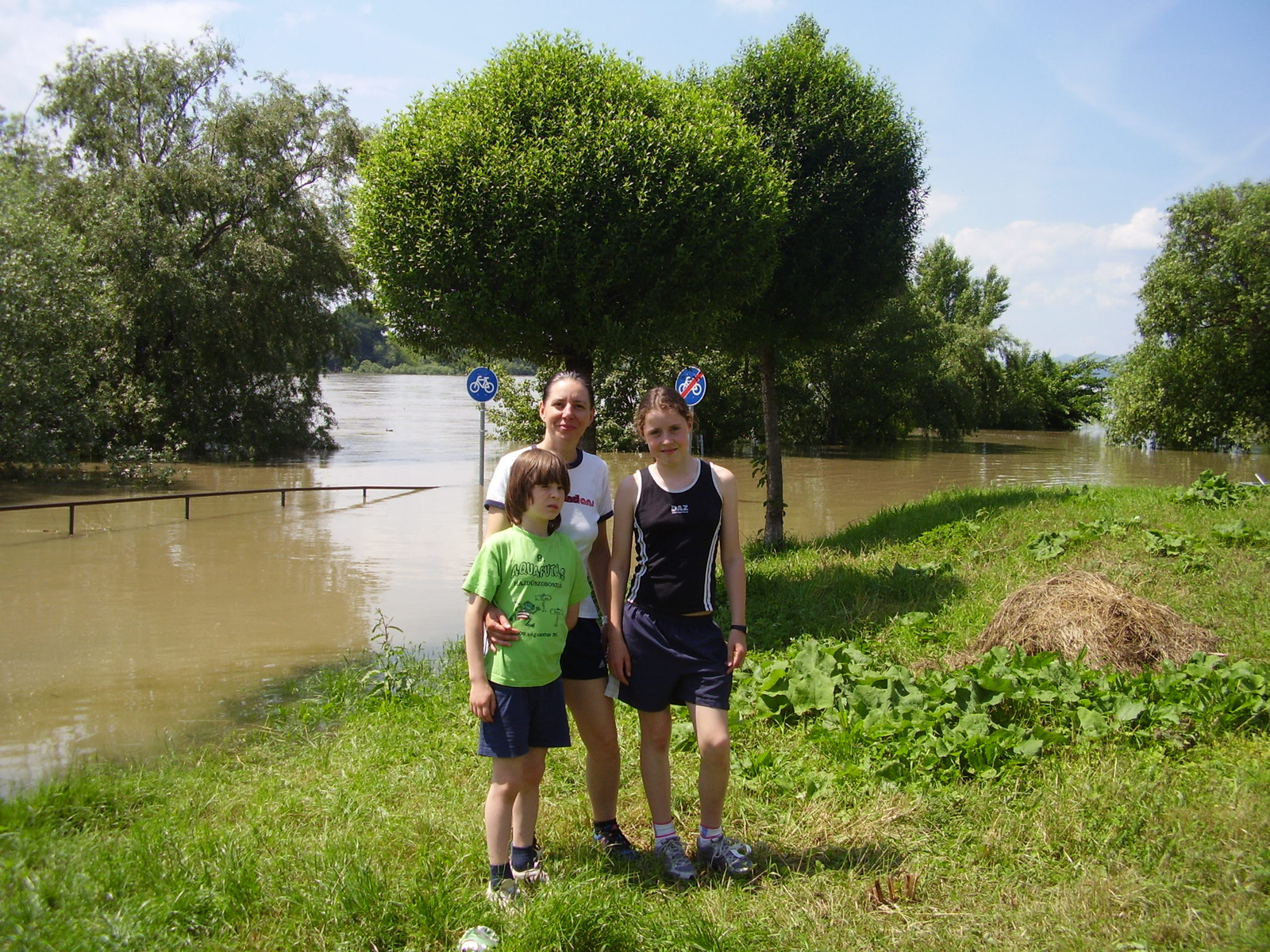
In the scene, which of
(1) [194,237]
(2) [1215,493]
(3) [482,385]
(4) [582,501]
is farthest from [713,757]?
(1) [194,237]

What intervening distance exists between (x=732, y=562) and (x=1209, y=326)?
3022 centimetres

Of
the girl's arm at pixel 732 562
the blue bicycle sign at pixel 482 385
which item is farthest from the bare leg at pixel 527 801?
the blue bicycle sign at pixel 482 385

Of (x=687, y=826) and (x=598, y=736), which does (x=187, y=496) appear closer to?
(x=687, y=826)

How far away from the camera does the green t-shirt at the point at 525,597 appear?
138 inches

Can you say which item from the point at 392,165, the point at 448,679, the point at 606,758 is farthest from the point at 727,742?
the point at 392,165

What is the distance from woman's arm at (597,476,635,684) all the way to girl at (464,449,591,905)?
11.0 inches

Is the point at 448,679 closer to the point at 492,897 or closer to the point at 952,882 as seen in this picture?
the point at 492,897

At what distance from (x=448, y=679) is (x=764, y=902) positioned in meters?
4.39

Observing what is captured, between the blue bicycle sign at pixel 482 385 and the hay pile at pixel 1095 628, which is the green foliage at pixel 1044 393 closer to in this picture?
the blue bicycle sign at pixel 482 385

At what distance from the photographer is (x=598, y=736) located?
3842mm

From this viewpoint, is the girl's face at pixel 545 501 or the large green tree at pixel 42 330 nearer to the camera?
the girl's face at pixel 545 501

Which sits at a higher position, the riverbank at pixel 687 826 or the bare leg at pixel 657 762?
the bare leg at pixel 657 762

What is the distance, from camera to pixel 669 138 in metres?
9.63

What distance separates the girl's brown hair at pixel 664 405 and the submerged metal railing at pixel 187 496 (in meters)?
14.8
